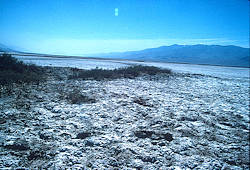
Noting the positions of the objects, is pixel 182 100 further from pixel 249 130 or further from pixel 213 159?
pixel 213 159

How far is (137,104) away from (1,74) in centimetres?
713

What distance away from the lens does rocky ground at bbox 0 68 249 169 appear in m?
3.07

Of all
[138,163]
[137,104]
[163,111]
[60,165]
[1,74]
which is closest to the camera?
[60,165]

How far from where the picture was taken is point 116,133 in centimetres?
411

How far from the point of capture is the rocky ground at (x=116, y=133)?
3068 millimetres

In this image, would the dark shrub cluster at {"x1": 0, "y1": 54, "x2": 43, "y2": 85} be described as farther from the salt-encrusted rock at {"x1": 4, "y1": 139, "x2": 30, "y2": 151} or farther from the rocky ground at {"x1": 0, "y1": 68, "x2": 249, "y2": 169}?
the salt-encrusted rock at {"x1": 4, "y1": 139, "x2": 30, "y2": 151}

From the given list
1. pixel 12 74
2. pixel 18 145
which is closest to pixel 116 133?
pixel 18 145

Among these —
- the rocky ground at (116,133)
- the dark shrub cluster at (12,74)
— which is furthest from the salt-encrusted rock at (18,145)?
the dark shrub cluster at (12,74)

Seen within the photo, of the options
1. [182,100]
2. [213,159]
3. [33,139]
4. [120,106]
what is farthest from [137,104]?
[33,139]

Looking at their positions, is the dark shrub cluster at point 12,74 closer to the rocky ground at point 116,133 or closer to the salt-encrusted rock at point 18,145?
the rocky ground at point 116,133

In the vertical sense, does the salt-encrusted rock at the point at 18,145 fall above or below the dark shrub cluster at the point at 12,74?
below

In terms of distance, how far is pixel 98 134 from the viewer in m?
3.99

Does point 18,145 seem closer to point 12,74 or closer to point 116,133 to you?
point 116,133

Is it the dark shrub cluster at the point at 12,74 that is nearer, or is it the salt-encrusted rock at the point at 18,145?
the salt-encrusted rock at the point at 18,145
